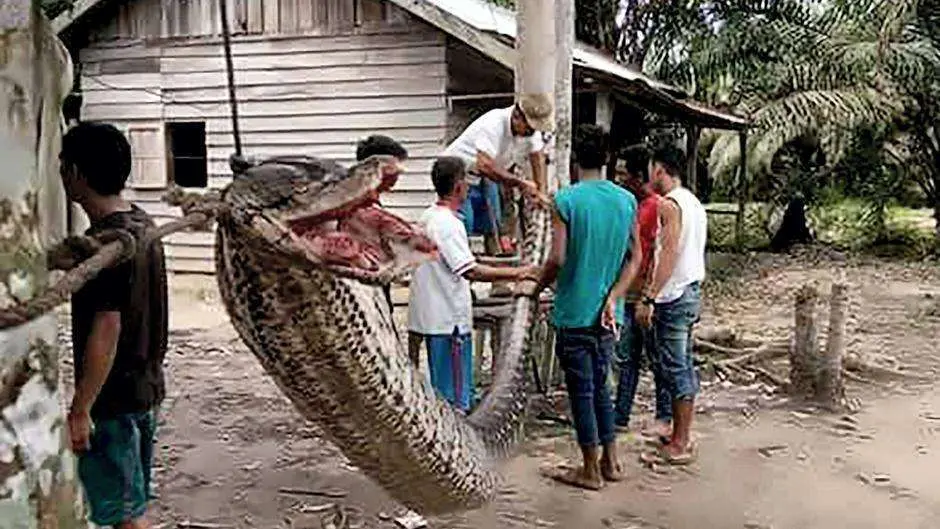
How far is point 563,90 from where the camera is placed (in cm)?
688

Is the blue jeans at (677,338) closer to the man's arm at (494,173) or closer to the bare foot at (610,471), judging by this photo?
the bare foot at (610,471)

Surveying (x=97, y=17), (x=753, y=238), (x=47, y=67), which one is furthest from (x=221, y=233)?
(x=753, y=238)

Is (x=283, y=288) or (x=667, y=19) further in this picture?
(x=667, y=19)

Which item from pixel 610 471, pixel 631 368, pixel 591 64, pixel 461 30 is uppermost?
pixel 461 30

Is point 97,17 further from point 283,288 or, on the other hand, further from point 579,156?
point 283,288

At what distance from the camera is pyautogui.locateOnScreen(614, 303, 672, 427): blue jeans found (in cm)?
620

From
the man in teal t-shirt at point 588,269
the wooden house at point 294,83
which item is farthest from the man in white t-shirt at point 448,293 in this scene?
the wooden house at point 294,83

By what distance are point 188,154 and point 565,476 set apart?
1016cm

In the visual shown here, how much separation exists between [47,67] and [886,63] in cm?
1655

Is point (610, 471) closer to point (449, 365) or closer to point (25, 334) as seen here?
point (449, 365)

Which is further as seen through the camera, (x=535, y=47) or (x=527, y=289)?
(x=535, y=47)

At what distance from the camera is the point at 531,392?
699 cm

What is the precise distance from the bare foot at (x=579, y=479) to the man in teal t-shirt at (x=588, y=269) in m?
0.20

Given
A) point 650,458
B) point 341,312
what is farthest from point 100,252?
point 650,458
